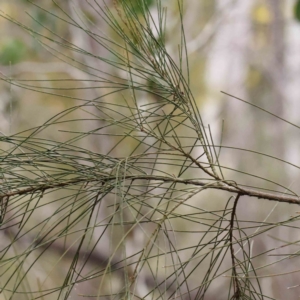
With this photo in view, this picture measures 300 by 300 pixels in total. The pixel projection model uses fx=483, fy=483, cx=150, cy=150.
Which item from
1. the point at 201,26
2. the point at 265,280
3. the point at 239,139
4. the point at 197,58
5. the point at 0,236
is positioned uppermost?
the point at 201,26

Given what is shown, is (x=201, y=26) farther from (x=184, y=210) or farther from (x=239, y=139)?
(x=184, y=210)

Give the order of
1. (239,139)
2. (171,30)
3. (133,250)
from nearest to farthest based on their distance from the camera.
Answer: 1. (133,250)
2. (171,30)
3. (239,139)

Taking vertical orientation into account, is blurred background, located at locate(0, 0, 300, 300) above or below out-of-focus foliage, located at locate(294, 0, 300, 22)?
above

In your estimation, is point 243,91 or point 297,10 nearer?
point 297,10

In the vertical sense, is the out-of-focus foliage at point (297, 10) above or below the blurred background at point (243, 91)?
below

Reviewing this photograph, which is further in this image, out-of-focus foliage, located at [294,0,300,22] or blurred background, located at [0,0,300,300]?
blurred background, located at [0,0,300,300]

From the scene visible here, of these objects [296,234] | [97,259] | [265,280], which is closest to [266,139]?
[296,234]

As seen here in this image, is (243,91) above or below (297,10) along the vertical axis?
above

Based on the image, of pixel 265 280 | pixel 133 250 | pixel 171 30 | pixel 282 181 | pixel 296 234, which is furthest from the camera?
pixel 282 181

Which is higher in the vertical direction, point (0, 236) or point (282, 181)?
A: point (282, 181)

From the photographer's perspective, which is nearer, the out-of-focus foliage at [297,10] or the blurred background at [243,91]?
the out-of-focus foliage at [297,10]

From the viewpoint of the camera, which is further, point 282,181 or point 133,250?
point 282,181
